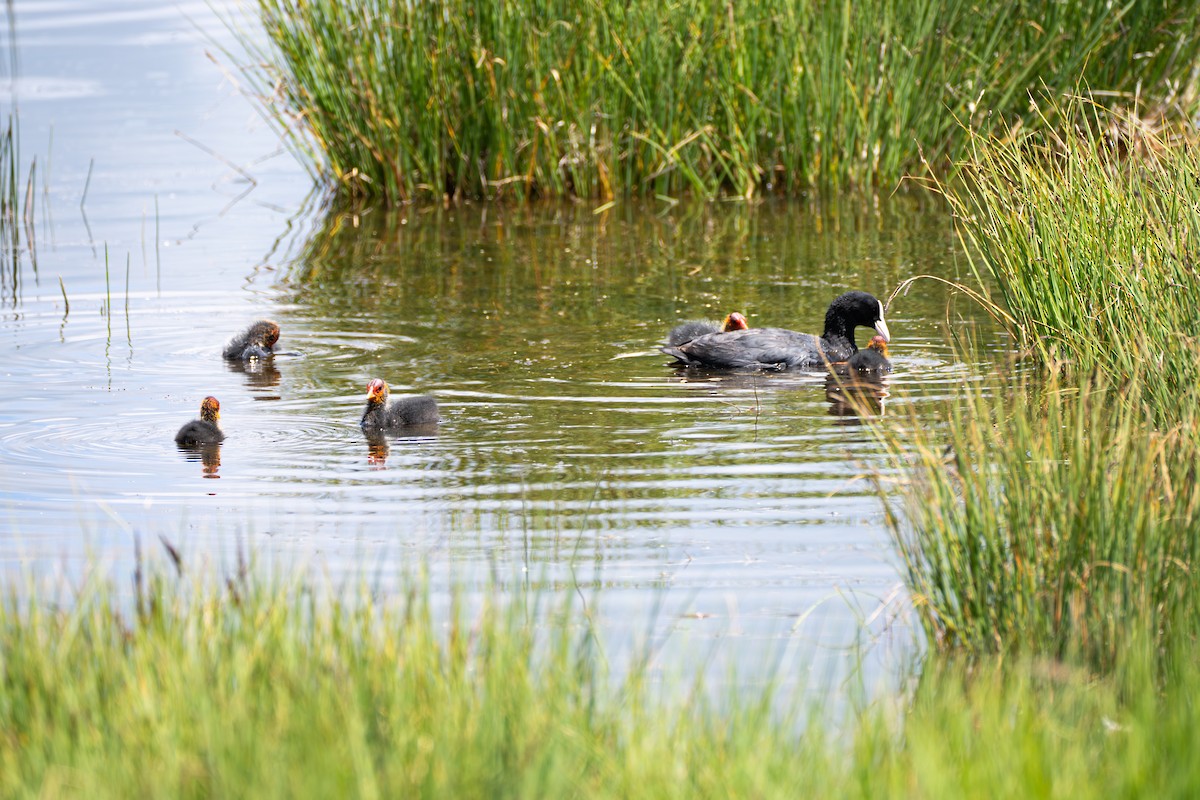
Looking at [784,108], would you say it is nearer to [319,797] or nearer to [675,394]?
[675,394]

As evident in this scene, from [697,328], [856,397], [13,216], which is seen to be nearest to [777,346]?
[697,328]

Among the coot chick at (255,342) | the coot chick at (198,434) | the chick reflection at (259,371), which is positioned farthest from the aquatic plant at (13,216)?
the coot chick at (198,434)

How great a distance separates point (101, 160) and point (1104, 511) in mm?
15335

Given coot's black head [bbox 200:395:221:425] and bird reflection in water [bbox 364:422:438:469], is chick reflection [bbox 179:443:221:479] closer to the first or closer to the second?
coot's black head [bbox 200:395:221:425]

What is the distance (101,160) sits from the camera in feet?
60.4

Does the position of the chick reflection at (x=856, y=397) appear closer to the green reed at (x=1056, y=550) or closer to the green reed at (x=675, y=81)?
the green reed at (x=1056, y=550)

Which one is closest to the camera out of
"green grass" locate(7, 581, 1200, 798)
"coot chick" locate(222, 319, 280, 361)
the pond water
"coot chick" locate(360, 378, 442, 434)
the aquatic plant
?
"green grass" locate(7, 581, 1200, 798)

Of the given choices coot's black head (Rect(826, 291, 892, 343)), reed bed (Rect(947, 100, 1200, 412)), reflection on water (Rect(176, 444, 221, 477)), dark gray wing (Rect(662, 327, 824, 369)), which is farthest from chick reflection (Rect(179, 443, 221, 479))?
coot's black head (Rect(826, 291, 892, 343))

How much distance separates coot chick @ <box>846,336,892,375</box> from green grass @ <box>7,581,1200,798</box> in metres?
5.63

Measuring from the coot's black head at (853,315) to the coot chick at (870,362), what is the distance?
36 cm

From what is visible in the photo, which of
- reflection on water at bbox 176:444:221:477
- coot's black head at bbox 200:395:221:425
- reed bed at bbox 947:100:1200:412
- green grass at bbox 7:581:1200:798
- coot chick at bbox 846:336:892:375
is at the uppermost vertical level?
reed bed at bbox 947:100:1200:412

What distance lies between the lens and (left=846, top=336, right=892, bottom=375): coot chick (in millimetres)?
10203

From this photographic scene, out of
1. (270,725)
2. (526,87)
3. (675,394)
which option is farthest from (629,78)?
(270,725)

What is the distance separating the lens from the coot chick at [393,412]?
349 inches
